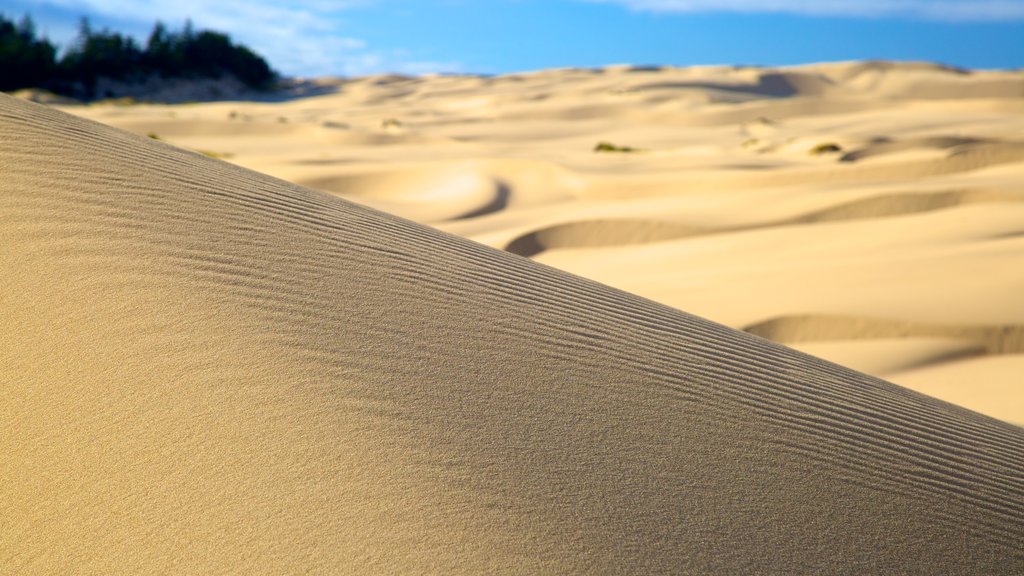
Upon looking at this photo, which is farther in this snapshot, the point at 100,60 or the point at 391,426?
the point at 100,60

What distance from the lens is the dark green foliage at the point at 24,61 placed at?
30031 millimetres

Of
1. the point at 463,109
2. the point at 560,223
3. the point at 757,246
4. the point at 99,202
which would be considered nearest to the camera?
the point at 99,202

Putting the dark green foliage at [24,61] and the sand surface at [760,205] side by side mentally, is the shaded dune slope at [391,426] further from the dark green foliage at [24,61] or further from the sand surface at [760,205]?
the dark green foliage at [24,61]

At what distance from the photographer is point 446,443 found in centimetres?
179

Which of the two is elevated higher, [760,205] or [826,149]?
[826,149]

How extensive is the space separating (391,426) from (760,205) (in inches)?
274

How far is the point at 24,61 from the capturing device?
30.8 metres

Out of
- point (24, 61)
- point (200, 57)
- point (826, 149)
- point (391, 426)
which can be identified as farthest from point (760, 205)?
point (200, 57)

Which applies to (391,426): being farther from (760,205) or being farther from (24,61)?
(24,61)

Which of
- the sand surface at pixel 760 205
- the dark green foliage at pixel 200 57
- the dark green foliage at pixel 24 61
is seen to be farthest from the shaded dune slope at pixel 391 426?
the dark green foliage at pixel 200 57

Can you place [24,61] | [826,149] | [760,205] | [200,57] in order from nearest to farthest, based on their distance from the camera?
[760,205] → [826,149] → [24,61] → [200,57]

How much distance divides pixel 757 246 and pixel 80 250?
A: 541cm

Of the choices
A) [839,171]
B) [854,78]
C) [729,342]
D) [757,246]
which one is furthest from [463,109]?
[729,342]

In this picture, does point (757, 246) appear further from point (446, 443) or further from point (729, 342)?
point (446, 443)
